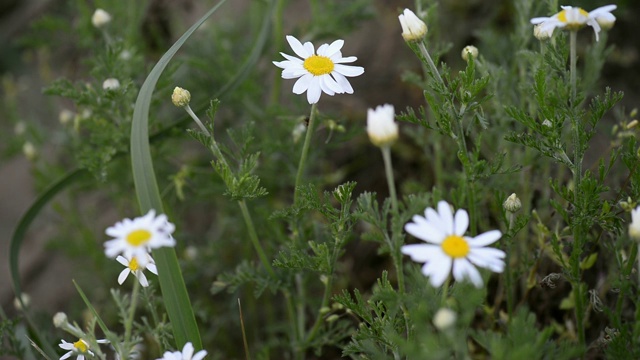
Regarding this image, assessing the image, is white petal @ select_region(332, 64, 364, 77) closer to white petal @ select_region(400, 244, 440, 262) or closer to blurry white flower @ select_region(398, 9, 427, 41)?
blurry white flower @ select_region(398, 9, 427, 41)

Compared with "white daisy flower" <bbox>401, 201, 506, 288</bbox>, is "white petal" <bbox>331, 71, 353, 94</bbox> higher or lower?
higher

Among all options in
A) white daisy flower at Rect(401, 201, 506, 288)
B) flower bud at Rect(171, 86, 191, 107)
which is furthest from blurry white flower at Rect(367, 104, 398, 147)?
flower bud at Rect(171, 86, 191, 107)

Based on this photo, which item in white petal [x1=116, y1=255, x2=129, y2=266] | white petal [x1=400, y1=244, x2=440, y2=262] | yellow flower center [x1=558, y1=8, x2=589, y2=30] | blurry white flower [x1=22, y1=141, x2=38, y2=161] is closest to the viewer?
white petal [x1=400, y1=244, x2=440, y2=262]

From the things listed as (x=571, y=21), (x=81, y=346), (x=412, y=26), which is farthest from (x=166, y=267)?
(x=571, y=21)

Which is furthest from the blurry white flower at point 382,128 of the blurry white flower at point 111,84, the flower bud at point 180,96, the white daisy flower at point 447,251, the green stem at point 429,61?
the blurry white flower at point 111,84

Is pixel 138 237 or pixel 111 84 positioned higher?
pixel 111 84

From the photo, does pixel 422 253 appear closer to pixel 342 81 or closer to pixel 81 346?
pixel 342 81

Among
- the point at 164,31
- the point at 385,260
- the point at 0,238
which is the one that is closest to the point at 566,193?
the point at 385,260

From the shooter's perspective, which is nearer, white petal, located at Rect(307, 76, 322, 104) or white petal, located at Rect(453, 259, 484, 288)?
white petal, located at Rect(453, 259, 484, 288)
